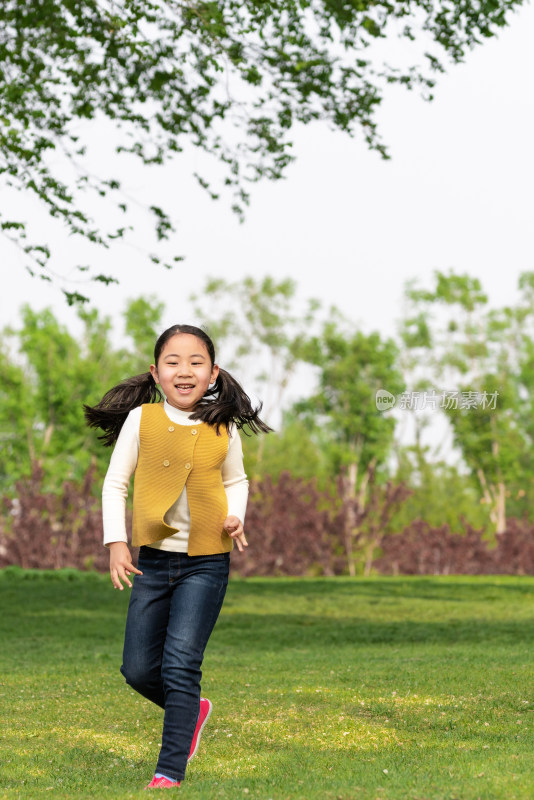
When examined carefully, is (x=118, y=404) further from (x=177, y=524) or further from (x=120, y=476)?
(x=177, y=524)

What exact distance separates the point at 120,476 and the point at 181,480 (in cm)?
31

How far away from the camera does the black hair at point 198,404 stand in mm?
4508

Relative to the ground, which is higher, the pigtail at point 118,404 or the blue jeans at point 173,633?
the pigtail at point 118,404

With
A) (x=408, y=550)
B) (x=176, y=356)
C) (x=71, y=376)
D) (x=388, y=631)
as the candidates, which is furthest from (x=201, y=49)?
(x=71, y=376)

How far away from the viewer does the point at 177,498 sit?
14.1 feet

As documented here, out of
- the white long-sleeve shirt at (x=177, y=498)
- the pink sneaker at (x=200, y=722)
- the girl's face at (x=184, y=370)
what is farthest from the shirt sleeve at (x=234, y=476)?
the pink sneaker at (x=200, y=722)

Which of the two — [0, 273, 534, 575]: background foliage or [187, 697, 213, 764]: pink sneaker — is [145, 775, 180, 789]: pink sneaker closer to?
[187, 697, 213, 764]: pink sneaker

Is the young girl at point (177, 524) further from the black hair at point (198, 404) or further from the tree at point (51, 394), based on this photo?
the tree at point (51, 394)

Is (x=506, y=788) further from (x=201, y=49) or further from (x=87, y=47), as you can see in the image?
(x=87, y=47)

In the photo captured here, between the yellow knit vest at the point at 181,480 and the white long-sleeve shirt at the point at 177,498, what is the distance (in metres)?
0.04

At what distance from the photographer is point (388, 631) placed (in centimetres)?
1273

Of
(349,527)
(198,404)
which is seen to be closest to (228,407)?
(198,404)

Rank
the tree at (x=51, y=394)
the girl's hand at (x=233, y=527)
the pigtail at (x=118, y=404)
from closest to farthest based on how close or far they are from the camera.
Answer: the girl's hand at (x=233, y=527) < the pigtail at (x=118, y=404) < the tree at (x=51, y=394)

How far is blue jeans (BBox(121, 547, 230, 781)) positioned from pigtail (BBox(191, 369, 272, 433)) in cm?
65
